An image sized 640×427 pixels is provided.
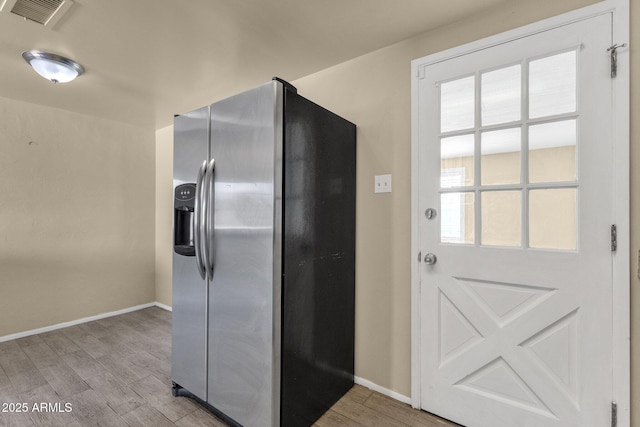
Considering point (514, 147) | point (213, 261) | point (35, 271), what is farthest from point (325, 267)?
point (35, 271)

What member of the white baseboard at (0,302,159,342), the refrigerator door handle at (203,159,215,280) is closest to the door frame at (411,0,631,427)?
the refrigerator door handle at (203,159,215,280)

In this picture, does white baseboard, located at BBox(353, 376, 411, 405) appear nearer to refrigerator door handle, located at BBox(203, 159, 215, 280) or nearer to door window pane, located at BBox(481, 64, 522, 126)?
refrigerator door handle, located at BBox(203, 159, 215, 280)

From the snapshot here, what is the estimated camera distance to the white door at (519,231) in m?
1.43

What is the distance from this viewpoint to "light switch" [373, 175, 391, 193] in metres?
2.06

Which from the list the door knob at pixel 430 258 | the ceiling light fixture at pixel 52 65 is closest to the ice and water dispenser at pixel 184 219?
the ceiling light fixture at pixel 52 65

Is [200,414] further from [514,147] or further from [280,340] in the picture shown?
[514,147]

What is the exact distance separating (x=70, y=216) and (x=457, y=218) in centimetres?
388

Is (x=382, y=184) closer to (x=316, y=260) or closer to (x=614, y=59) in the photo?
(x=316, y=260)

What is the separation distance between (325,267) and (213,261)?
67 centimetres

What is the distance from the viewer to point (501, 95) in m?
1.66

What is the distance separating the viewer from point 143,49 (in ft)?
6.91

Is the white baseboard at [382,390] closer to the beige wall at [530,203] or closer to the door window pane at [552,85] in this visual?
the beige wall at [530,203]

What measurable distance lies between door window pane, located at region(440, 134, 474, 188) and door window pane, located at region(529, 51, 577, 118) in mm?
334

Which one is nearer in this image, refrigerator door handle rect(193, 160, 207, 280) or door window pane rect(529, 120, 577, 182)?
door window pane rect(529, 120, 577, 182)
